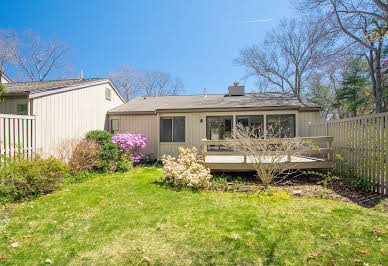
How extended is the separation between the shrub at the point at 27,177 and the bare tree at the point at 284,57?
2114 cm

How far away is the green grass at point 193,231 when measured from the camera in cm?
233

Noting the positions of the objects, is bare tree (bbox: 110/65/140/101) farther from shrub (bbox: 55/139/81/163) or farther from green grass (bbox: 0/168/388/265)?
green grass (bbox: 0/168/388/265)

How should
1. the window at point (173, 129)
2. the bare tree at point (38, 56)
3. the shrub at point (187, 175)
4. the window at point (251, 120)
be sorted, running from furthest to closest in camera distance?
1. the bare tree at point (38, 56)
2. the window at point (173, 129)
3. the window at point (251, 120)
4. the shrub at point (187, 175)

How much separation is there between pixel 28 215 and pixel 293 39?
24.5 m

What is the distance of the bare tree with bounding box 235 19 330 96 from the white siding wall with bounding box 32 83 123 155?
17228 millimetres

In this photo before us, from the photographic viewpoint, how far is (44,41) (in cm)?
1953

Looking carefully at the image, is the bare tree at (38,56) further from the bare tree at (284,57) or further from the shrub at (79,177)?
the bare tree at (284,57)

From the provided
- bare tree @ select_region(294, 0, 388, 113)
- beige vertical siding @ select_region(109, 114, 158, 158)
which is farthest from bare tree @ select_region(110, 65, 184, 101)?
bare tree @ select_region(294, 0, 388, 113)

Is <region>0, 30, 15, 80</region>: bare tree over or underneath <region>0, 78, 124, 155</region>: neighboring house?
over

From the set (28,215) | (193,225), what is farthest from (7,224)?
(193,225)

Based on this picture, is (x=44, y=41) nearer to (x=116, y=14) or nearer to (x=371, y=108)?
(x=116, y=14)

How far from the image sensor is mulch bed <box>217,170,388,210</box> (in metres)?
4.20

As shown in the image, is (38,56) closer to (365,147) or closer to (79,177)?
(79,177)

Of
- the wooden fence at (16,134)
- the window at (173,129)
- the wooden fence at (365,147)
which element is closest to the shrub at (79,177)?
the wooden fence at (16,134)
